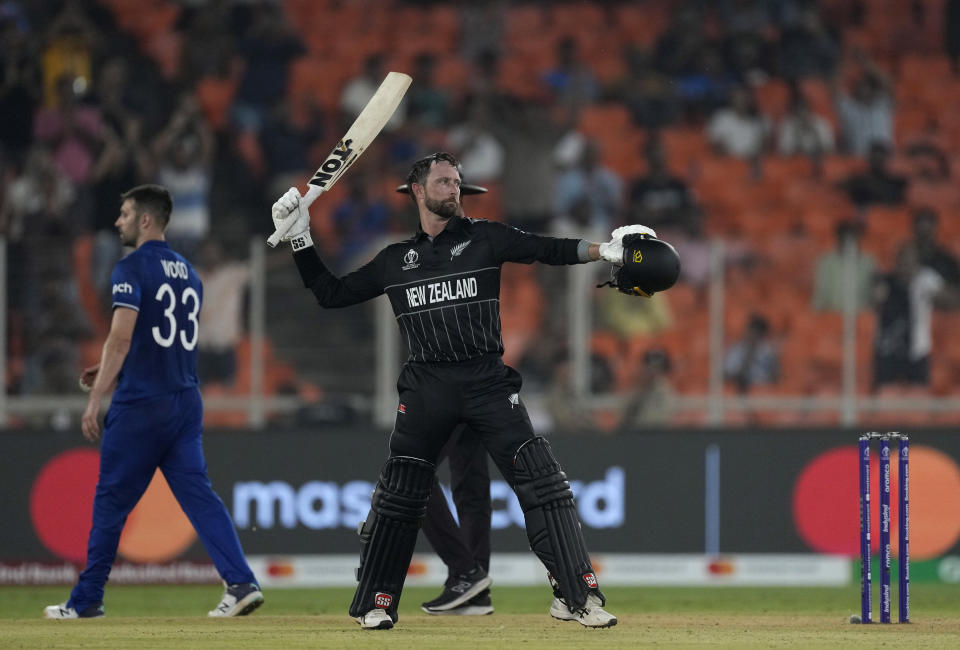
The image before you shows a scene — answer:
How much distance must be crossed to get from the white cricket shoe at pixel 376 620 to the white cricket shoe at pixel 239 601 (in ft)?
3.88

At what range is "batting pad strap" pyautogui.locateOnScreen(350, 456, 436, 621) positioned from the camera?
7.12 meters

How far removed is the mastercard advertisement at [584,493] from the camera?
11.5m

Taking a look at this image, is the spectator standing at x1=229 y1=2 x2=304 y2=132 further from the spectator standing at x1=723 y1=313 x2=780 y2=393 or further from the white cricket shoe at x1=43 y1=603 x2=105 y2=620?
the white cricket shoe at x1=43 y1=603 x2=105 y2=620

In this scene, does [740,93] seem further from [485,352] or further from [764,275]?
[485,352]

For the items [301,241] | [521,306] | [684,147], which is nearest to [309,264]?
[301,241]

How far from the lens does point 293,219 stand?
7266 mm

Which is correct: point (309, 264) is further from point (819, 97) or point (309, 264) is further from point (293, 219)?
point (819, 97)

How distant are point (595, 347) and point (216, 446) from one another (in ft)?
9.47

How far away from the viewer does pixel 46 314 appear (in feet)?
38.9

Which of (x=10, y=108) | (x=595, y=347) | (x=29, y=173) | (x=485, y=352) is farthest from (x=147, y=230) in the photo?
(x=10, y=108)

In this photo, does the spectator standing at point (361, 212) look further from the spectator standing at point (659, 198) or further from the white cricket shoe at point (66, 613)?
the white cricket shoe at point (66, 613)

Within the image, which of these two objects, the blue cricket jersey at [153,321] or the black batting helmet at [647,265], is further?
the blue cricket jersey at [153,321]

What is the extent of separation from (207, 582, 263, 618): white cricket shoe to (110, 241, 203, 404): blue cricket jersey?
1.06 metres

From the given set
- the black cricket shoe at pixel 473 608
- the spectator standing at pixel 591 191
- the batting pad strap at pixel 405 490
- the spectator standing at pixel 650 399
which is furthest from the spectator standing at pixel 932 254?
the batting pad strap at pixel 405 490
